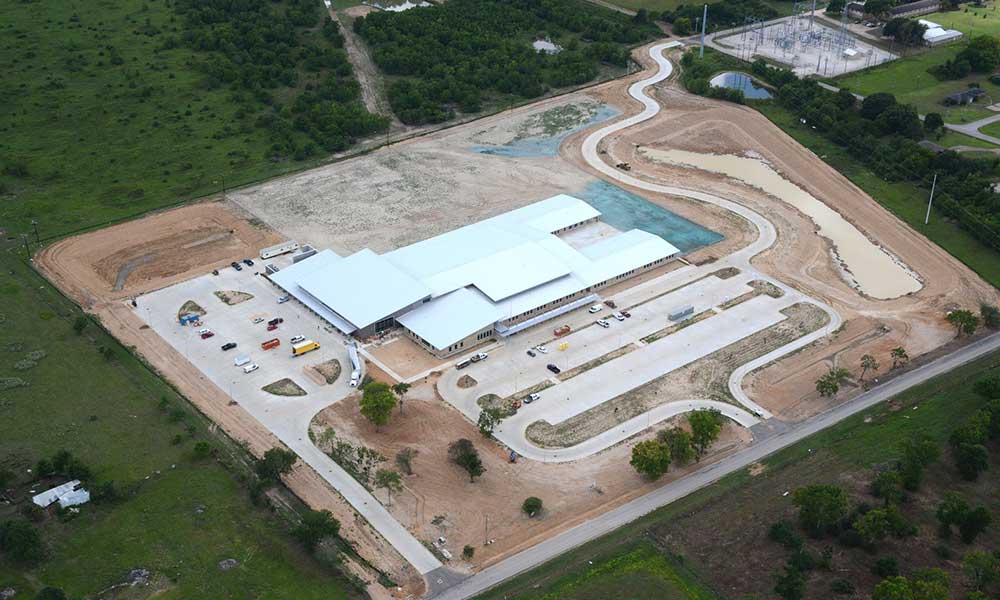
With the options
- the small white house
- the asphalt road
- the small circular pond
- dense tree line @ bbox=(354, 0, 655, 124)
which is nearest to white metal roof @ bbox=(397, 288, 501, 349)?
the asphalt road

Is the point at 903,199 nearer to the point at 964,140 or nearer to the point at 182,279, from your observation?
the point at 964,140

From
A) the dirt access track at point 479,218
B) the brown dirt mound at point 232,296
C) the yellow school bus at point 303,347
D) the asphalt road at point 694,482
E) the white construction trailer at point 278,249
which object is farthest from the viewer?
the white construction trailer at point 278,249

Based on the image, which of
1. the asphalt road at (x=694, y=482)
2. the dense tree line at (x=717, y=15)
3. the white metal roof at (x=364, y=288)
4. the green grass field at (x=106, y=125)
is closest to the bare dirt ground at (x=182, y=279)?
the green grass field at (x=106, y=125)

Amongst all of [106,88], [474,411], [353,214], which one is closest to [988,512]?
[474,411]

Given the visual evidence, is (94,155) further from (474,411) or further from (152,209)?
(474,411)

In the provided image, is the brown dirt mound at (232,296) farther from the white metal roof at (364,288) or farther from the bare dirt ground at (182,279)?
the white metal roof at (364,288)

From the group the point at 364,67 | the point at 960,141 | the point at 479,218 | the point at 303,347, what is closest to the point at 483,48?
the point at 364,67
